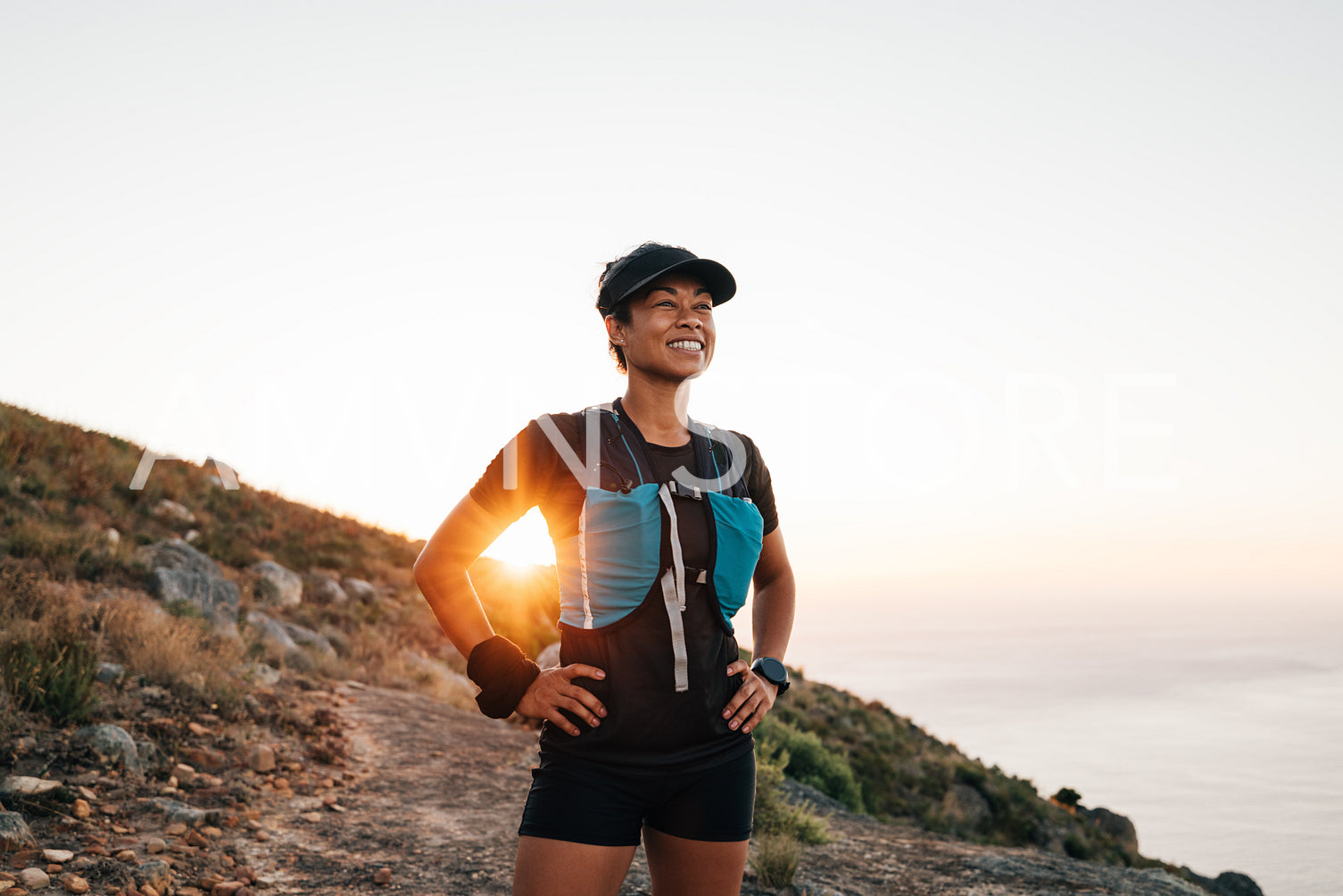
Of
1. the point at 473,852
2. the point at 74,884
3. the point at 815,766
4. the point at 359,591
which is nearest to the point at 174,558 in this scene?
the point at 359,591

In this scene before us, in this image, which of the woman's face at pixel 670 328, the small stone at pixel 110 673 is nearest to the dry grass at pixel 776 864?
the woman's face at pixel 670 328

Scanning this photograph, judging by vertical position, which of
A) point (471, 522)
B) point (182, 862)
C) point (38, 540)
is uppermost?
point (471, 522)

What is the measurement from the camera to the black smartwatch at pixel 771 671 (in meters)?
2.34

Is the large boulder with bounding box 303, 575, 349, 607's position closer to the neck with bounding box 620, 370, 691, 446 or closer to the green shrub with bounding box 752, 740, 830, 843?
the green shrub with bounding box 752, 740, 830, 843

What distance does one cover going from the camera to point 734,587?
2.15 m

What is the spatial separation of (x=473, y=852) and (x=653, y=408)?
181 inches

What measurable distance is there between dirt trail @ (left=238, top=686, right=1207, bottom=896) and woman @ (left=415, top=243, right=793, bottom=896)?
3.39m

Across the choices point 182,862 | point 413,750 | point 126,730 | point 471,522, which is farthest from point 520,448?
point 413,750

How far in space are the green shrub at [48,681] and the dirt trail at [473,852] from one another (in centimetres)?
173

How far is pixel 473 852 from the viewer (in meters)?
5.70

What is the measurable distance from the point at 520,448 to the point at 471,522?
246 millimetres

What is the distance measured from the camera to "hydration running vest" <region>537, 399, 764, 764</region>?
6.46ft

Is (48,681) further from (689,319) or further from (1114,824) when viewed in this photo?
(1114,824)

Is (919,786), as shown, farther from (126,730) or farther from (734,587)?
(734,587)
